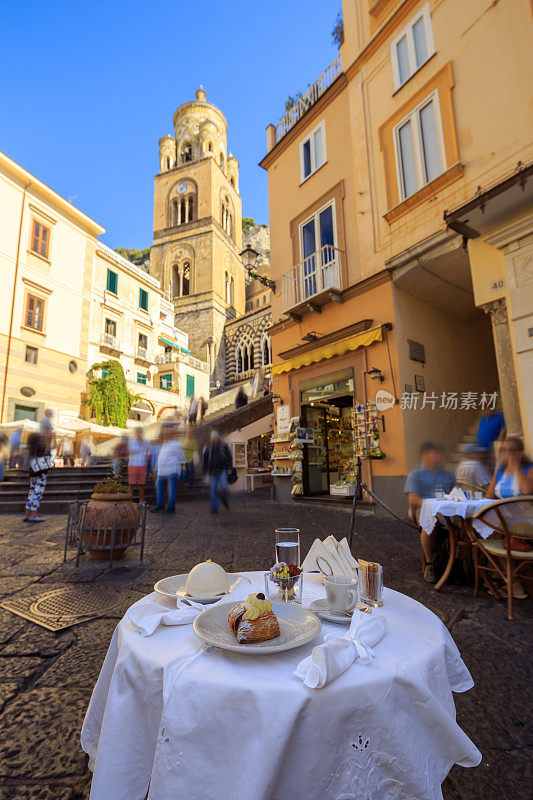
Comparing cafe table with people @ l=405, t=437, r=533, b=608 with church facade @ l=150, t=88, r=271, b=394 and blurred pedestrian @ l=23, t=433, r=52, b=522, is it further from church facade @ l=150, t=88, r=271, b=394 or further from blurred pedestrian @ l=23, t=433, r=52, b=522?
church facade @ l=150, t=88, r=271, b=394

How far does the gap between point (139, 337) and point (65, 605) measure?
77.1ft

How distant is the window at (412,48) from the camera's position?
811cm

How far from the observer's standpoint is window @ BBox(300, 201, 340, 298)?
32.0ft

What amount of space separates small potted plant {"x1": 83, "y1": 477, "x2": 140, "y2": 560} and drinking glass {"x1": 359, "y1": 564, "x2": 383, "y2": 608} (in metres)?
3.76

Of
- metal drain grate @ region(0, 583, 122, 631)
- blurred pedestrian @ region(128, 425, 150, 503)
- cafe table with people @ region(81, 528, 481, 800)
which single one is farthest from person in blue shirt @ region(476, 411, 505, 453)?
blurred pedestrian @ region(128, 425, 150, 503)

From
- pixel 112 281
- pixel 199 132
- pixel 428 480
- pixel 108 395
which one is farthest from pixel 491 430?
pixel 199 132

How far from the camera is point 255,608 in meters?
1.12

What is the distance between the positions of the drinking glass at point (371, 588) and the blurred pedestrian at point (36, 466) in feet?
24.1

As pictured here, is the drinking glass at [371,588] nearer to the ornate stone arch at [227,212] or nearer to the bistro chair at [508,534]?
the bistro chair at [508,534]

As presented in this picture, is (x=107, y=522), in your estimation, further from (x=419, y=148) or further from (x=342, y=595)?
(x=419, y=148)

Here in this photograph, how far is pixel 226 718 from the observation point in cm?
87

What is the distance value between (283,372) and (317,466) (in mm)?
2752

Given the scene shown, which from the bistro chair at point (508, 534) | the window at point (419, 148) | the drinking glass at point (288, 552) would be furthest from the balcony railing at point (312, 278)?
the drinking glass at point (288, 552)

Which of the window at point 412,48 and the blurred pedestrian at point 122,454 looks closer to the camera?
the window at point 412,48
